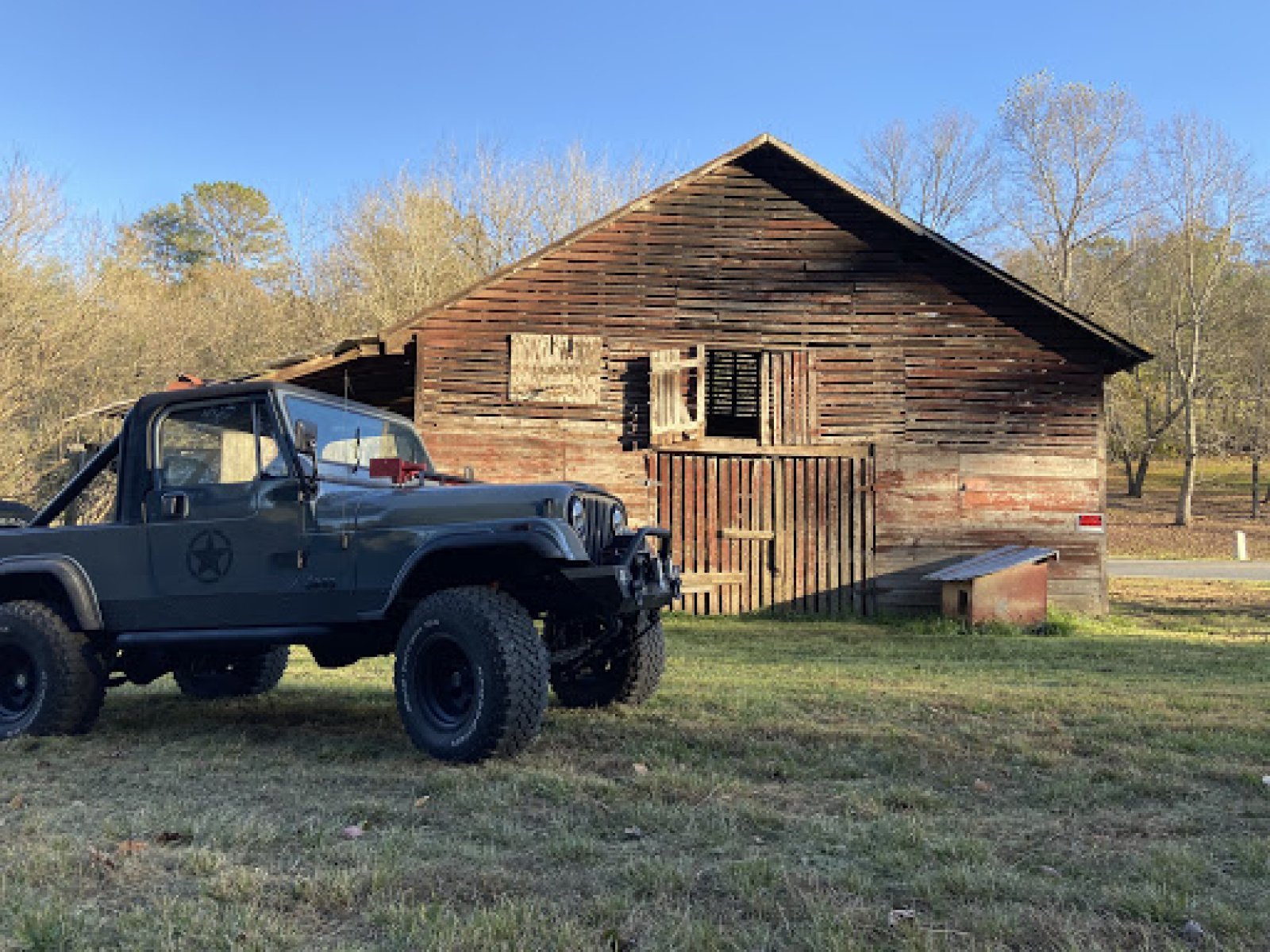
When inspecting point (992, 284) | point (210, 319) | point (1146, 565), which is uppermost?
point (210, 319)

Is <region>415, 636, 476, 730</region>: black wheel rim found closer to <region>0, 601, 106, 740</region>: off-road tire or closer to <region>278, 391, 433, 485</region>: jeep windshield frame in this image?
<region>278, 391, 433, 485</region>: jeep windshield frame

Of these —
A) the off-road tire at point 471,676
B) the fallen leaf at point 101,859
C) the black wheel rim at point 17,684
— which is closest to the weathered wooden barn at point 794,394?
the black wheel rim at point 17,684

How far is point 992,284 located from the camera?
47.1 ft

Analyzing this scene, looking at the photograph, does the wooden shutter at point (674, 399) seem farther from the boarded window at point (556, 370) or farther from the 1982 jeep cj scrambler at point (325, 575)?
the 1982 jeep cj scrambler at point (325, 575)

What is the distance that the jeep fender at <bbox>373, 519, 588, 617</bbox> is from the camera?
466cm

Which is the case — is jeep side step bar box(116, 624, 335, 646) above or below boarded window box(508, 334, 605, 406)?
below

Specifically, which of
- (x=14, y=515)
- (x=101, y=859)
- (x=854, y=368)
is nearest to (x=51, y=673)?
(x=14, y=515)

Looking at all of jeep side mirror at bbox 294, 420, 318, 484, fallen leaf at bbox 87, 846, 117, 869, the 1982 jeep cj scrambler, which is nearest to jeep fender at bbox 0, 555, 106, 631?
the 1982 jeep cj scrambler

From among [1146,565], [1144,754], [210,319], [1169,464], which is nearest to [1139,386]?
[1169,464]

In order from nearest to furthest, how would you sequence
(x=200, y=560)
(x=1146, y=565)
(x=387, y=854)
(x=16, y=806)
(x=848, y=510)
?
(x=387, y=854) → (x=16, y=806) → (x=200, y=560) → (x=848, y=510) → (x=1146, y=565)

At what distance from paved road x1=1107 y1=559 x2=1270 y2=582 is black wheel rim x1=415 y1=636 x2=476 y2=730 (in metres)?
18.8

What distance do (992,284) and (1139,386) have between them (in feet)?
98.7

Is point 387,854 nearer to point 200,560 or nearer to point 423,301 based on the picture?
point 200,560

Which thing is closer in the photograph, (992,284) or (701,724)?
(701,724)
